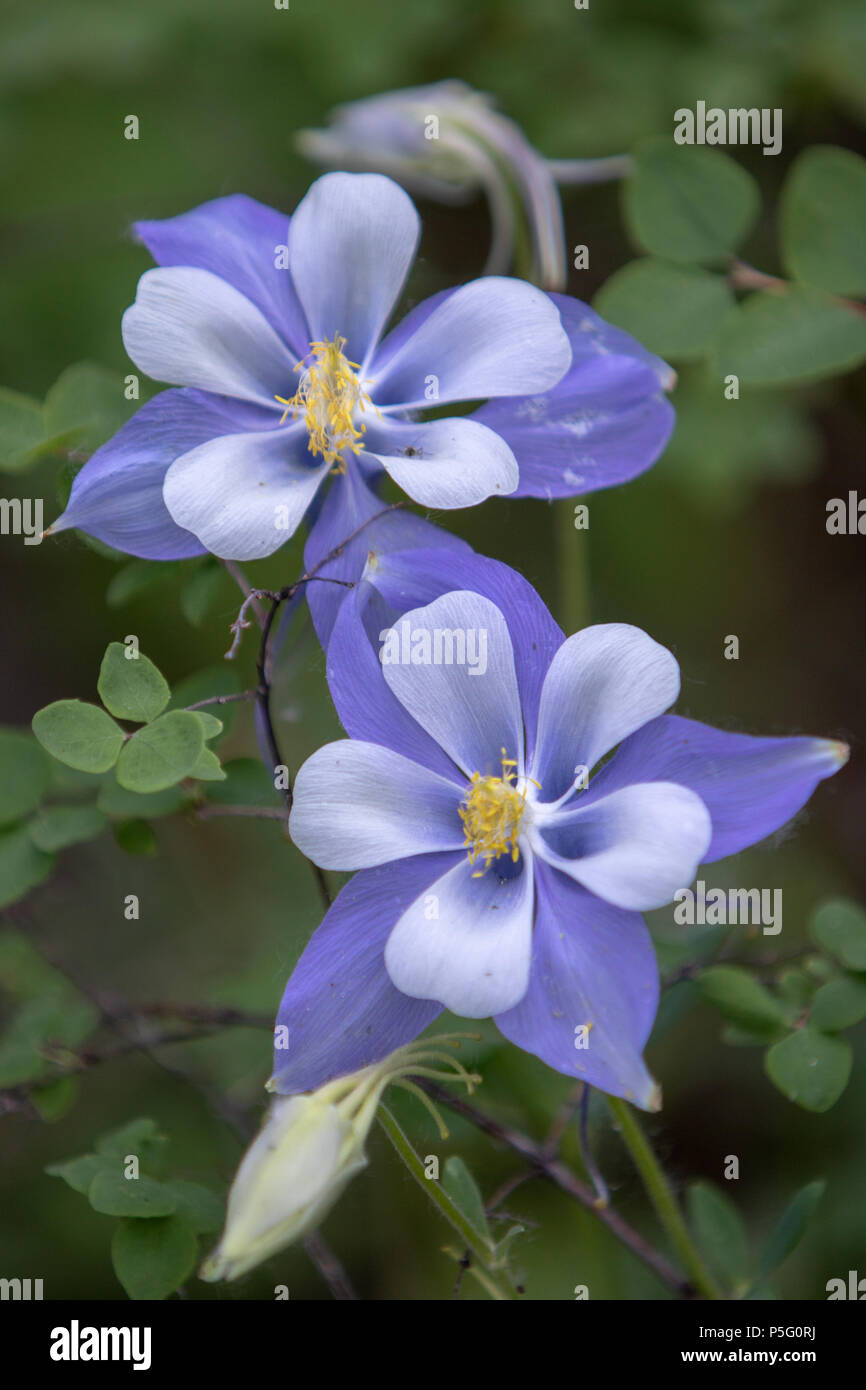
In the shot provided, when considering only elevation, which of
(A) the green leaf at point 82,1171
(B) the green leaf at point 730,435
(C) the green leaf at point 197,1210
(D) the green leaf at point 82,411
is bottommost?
(C) the green leaf at point 197,1210

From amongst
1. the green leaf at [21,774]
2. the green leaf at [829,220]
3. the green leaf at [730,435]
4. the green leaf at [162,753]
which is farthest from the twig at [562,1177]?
the green leaf at [730,435]

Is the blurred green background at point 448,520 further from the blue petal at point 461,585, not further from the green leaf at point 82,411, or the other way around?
the blue petal at point 461,585

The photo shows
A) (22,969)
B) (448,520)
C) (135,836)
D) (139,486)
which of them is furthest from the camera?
(22,969)

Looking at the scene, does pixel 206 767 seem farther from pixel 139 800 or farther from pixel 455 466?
pixel 455 466

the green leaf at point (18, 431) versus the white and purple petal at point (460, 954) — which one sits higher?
the green leaf at point (18, 431)

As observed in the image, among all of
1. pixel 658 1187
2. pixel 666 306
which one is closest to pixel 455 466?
pixel 666 306
